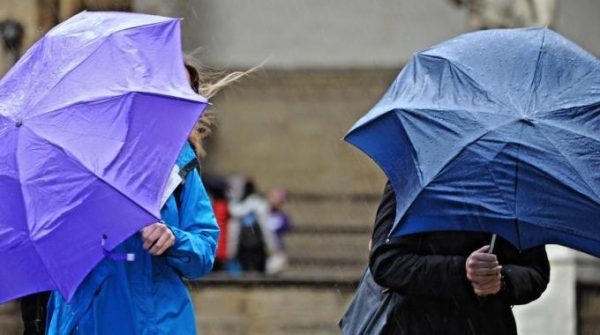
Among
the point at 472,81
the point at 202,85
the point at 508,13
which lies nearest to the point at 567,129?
the point at 472,81

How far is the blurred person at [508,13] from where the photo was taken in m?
12.7

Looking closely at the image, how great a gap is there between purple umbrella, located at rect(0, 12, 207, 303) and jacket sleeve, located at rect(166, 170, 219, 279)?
0.39m

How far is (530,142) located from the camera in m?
5.72

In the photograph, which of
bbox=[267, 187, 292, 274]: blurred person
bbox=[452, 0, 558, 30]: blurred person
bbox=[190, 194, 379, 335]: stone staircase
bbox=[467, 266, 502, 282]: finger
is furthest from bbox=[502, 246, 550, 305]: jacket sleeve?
bbox=[267, 187, 292, 274]: blurred person

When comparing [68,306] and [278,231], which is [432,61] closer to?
[68,306]

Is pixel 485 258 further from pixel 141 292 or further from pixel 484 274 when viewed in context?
pixel 141 292

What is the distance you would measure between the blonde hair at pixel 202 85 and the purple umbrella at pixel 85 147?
0.37 metres

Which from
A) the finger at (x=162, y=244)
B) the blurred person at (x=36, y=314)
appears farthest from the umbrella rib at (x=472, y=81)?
the blurred person at (x=36, y=314)

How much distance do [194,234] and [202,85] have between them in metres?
0.64

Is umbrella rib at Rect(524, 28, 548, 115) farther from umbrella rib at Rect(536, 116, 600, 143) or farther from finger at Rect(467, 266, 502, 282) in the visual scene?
finger at Rect(467, 266, 502, 282)

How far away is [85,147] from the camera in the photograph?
578 centimetres

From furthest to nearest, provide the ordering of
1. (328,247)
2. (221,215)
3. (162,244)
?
(328,247), (221,215), (162,244)

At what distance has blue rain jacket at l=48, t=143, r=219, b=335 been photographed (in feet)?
20.1

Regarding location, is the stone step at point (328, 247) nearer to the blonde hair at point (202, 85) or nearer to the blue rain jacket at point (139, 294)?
the blonde hair at point (202, 85)
